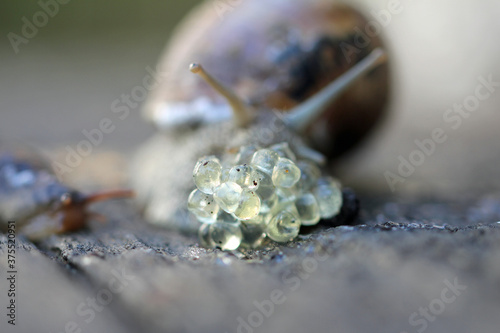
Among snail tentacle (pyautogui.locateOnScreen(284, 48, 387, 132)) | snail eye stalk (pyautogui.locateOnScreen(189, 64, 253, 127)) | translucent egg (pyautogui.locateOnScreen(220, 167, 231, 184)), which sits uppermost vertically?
snail eye stalk (pyautogui.locateOnScreen(189, 64, 253, 127))

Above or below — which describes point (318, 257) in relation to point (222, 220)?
below

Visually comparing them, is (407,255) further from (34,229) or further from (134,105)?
(134,105)

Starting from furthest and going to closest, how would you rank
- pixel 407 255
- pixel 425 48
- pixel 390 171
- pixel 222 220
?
pixel 425 48
pixel 390 171
pixel 222 220
pixel 407 255

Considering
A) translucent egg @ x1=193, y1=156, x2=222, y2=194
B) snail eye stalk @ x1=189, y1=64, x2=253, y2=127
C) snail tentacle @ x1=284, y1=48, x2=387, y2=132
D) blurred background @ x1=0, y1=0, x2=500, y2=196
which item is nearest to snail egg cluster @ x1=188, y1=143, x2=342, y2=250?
translucent egg @ x1=193, y1=156, x2=222, y2=194

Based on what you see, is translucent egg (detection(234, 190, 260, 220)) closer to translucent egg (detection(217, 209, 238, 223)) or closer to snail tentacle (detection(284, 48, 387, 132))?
translucent egg (detection(217, 209, 238, 223))

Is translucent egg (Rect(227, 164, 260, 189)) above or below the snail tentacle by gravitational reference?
below

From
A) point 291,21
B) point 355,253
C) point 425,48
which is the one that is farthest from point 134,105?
point 355,253

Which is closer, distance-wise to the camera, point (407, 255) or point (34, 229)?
point (407, 255)
